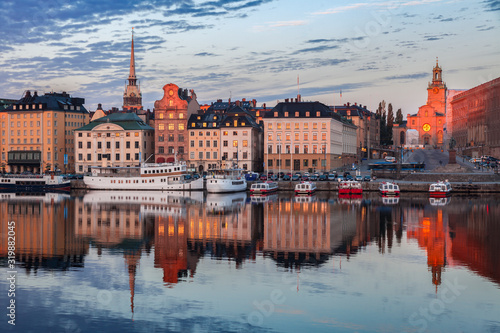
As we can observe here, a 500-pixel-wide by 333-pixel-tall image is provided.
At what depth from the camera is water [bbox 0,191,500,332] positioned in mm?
24672

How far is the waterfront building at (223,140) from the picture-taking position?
129 m

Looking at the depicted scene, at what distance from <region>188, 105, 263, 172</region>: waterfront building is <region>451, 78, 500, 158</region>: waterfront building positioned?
58.1 meters

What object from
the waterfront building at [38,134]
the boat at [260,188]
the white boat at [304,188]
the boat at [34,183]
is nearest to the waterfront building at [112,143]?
the waterfront building at [38,134]

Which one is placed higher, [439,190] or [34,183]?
[34,183]

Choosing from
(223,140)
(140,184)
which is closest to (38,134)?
(223,140)

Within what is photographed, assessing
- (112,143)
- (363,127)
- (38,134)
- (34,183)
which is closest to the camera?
(34,183)

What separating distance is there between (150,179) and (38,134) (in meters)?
54.5

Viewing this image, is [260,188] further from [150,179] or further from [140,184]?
[140,184]

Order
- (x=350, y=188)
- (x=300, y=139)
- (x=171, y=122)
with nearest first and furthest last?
(x=350, y=188), (x=300, y=139), (x=171, y=122)

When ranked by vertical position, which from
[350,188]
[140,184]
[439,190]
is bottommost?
[439,190]

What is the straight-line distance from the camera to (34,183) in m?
109

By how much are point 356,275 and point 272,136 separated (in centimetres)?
9682

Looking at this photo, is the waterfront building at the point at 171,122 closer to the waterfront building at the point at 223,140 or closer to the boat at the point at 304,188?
the waterfront building at the point at 223,140

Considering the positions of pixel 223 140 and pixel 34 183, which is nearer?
pixel 34 183
